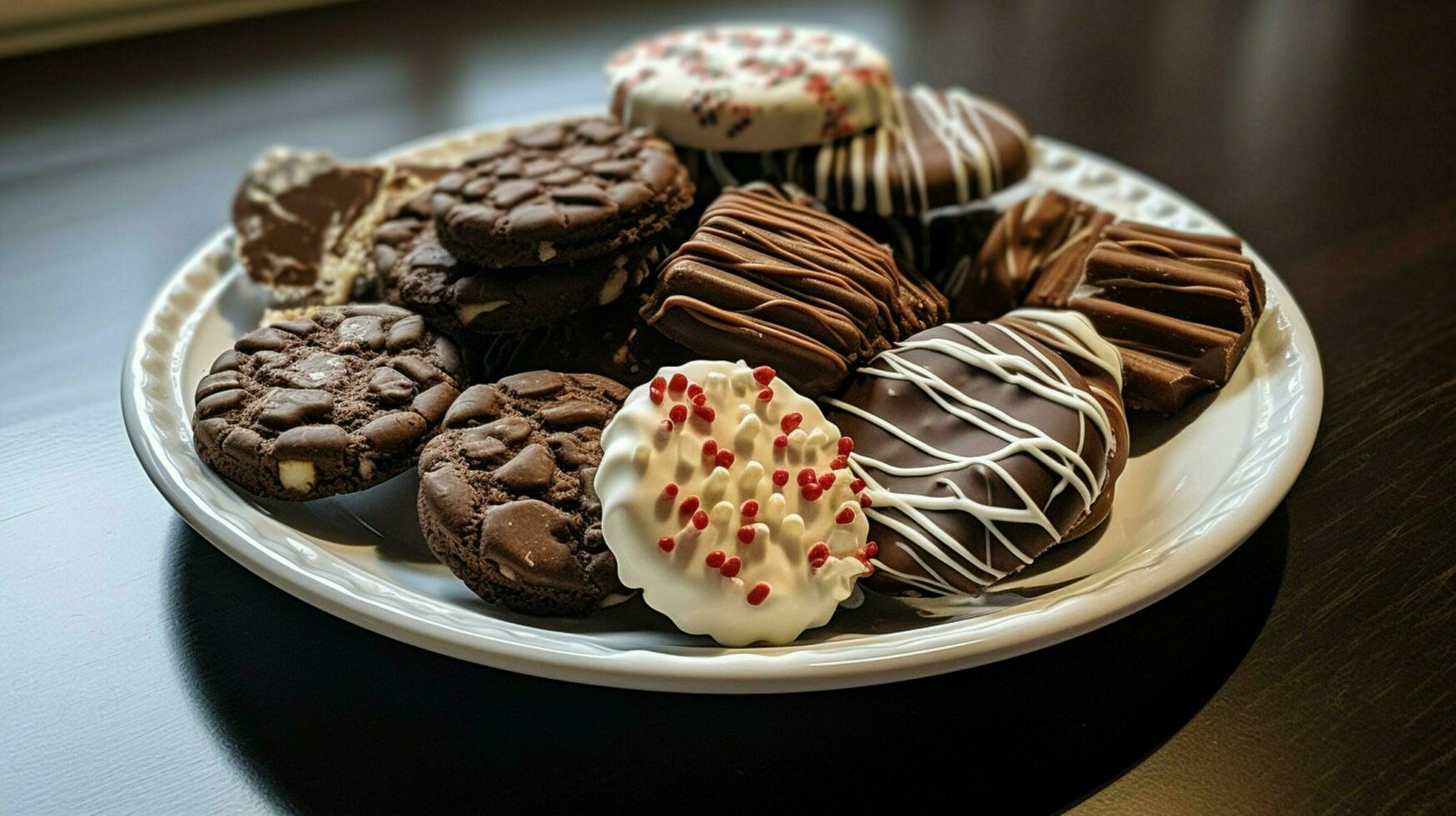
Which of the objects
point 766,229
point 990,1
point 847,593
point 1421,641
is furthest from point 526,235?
point 990,1

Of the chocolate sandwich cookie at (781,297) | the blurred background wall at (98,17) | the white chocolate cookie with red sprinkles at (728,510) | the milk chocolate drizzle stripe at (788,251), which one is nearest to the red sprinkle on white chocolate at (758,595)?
the white chocolate cookie with red sprinkles at (728,510)

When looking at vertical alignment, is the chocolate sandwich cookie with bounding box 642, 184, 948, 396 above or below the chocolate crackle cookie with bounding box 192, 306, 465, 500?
above

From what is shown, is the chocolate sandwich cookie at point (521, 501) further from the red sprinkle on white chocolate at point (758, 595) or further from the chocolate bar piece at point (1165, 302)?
the chocolate bar piece at point (1165, 302)

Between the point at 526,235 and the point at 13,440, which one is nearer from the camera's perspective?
the point at 526,235

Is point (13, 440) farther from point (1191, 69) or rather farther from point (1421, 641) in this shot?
point (1191, 69)

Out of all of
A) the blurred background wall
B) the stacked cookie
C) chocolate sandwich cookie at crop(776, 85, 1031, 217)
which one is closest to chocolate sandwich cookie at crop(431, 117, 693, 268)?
the stacked cookie

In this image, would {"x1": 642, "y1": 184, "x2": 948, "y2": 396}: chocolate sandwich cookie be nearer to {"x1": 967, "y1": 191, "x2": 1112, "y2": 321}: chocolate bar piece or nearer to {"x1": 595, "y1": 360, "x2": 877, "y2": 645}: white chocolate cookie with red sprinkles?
{"x1": 595, "y1": 360, "x2": 877, "y2": 645}: white chocolate cookie with red sprinkles
